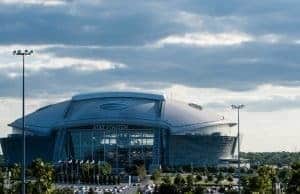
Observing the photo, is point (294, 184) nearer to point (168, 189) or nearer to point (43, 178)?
point (43, 178)

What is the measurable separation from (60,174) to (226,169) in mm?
54938

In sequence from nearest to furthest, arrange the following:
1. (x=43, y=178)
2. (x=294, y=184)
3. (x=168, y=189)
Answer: (x=294, y=184) → (x=43, y=178) → (x=168, y=189)

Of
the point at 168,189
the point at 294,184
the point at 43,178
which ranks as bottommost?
the point at 168,189

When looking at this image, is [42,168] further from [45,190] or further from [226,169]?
[226,169]

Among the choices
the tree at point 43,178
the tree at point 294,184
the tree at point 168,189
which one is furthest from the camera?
the tree at point 168,189

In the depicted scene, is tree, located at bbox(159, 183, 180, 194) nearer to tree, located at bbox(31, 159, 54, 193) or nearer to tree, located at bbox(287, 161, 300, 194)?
tree, located at bbox(31, 159, 54, 193)

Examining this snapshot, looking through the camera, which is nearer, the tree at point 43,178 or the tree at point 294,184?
the tree at point 294,184

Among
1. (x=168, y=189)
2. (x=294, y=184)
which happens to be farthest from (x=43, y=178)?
(x=168, y=189)

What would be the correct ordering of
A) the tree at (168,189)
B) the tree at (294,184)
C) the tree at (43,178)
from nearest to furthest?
the tree at (294,184) < the tree at (43,178) < the tree at (168,189)

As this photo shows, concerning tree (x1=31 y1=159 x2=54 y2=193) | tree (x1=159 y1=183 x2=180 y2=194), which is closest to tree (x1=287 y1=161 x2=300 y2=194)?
tree (x1=31 y1=159 x2=54 y2=193)

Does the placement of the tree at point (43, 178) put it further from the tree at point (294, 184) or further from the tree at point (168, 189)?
the tree at point (294, 184)

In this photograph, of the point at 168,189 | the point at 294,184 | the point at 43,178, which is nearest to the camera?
the point at 294,184

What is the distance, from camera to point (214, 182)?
5635 inches

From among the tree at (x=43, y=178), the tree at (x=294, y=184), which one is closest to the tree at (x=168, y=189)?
the tree at (x=43, y=178)
